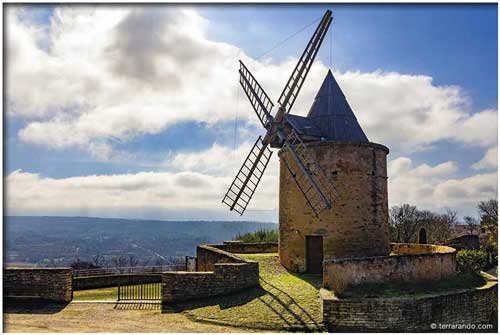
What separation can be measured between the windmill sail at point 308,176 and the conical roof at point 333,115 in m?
1.70

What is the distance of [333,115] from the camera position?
18.2m

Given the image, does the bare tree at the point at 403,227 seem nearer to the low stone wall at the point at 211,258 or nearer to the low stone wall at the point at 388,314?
the low stone wall at the point at 211,258

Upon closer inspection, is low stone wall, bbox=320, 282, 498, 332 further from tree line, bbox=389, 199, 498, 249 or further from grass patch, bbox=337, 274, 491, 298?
tree line, bbox=389, 199, 498, 249

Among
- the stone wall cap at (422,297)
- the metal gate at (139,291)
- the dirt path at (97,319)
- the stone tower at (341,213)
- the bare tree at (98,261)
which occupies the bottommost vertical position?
the bare tree at (98,261)

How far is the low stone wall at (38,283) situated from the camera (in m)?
13.4

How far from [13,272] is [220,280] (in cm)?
657

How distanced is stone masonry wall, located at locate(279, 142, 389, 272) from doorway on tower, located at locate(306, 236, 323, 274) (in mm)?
208

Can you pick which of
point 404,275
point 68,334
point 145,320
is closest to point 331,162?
point 404,275

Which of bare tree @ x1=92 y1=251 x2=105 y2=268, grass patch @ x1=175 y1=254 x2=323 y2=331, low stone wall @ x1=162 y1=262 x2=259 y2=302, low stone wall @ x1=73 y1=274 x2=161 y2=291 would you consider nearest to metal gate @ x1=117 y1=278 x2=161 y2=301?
low stone wall @ x1=73 y1=274 x2=161 y2=291

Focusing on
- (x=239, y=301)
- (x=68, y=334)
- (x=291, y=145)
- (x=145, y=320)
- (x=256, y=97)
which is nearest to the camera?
(x=68, y=334)

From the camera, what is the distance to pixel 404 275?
12961 millimetres

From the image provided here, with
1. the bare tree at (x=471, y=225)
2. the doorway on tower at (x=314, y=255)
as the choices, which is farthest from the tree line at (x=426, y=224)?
the doorway on tower at (x=314, y=255)

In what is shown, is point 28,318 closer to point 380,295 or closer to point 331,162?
point 380,295

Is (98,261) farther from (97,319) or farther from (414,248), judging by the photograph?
(414,248)
